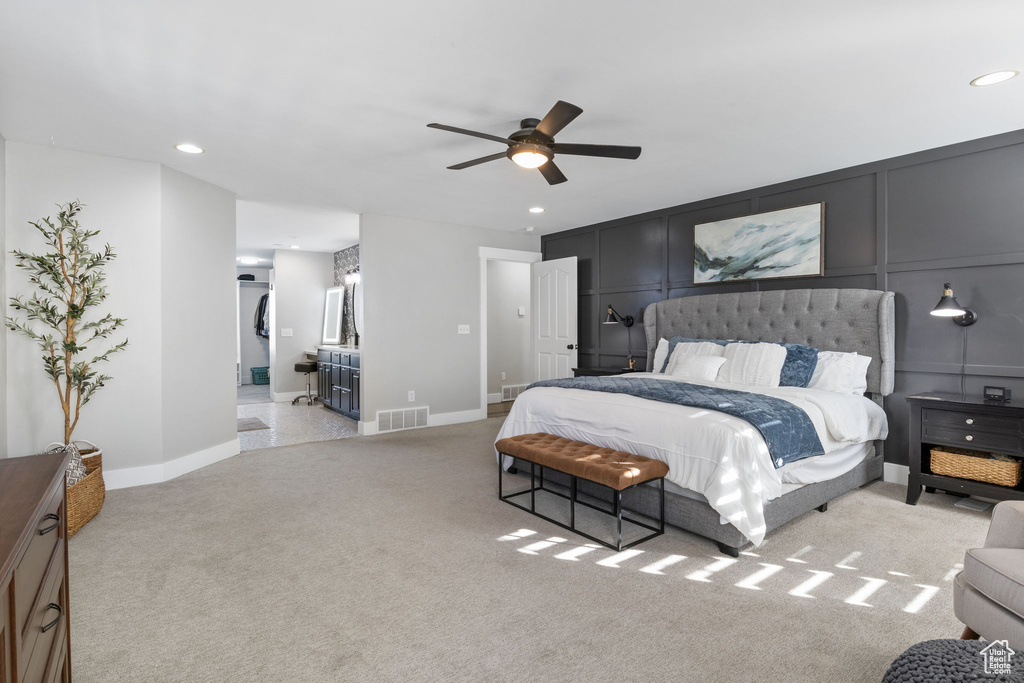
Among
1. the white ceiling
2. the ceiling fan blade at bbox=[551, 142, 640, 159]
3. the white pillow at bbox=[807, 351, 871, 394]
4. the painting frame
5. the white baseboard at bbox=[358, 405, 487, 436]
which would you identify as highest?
the white ceiling

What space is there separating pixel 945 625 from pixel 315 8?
3.50m

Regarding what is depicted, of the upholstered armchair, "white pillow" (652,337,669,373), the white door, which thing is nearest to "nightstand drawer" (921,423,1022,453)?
the upholstered armchair

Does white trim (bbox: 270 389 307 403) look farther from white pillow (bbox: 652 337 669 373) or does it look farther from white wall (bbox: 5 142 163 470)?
white pillow (bbox: 652 337 669 373)

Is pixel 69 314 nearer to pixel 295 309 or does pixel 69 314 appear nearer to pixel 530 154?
pixel 530 154

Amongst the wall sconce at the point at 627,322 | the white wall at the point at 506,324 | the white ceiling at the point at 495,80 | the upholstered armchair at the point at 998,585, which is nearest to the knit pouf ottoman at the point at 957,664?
the upholstered armchair at the point at 998,585

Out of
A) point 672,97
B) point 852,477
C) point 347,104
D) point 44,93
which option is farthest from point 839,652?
point 44,93

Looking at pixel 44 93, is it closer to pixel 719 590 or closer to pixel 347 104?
pixel 347 104

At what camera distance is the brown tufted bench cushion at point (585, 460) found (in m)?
2.66

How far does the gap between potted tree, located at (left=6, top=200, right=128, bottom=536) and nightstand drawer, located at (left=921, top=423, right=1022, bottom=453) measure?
5383mm

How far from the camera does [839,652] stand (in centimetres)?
187

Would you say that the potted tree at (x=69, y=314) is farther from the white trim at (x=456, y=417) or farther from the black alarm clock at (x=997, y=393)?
the black alarm clock at (x=997, y=393)

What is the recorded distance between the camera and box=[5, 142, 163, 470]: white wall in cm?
349

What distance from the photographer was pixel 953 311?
3.35 meters

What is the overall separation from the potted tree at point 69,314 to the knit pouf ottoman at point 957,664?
4.12 metres
